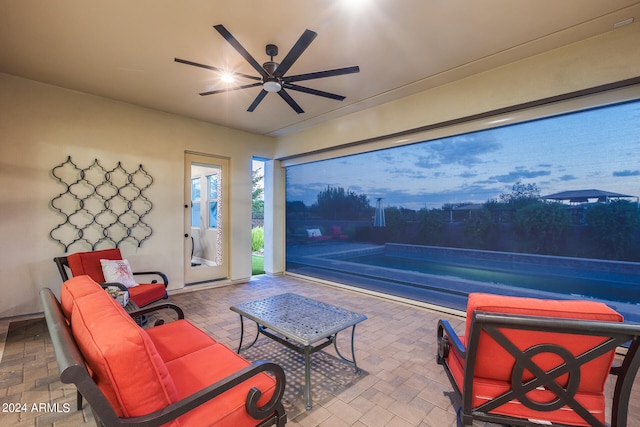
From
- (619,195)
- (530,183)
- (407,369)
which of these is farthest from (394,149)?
(407,369)

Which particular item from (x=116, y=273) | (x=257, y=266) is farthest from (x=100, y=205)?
(x=257, y=266)

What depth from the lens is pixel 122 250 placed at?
4102mm

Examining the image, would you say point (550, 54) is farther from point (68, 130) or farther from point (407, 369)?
point (68, 130)

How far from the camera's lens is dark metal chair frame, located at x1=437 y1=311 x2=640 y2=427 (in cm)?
116

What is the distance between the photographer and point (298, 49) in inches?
84.3

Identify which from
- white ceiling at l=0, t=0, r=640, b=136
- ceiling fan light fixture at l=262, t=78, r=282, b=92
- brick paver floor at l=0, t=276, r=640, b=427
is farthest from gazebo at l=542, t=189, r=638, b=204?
ceiling fan light fixture at l=262, t=78, r=282, b=92

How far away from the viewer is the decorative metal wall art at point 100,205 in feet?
12.0

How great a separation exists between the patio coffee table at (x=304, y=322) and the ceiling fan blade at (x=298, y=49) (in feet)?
7.06

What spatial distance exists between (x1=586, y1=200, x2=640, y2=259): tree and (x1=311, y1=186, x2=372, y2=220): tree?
9.09 feet

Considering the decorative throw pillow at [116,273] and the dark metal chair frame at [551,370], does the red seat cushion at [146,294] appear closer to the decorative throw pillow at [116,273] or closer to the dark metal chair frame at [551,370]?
the decorative throw pillow at [116,273]

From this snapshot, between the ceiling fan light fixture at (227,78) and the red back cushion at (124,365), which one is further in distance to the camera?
the ceiling fan light fixture at (227,78)

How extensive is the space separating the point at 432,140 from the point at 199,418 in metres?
3.94

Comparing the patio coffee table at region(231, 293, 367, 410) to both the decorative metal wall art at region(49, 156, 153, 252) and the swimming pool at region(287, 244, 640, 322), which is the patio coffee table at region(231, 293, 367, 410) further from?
the decorative metal wall art at region(49, 156, 153, 252)

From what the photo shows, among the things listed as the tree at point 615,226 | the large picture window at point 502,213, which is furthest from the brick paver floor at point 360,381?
the tree at point 615,226
